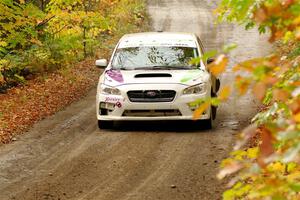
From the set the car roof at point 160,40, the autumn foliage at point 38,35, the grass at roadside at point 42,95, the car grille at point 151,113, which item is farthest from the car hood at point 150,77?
the autumn foliage at point 38,35

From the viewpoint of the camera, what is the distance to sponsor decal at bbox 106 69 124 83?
1101 cm

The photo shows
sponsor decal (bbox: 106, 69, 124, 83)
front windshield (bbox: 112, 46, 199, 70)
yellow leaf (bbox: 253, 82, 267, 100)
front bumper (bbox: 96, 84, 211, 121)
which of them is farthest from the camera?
front windshield (bbox: 112, 46, 199, 70)

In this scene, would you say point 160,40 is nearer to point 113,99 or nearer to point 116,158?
point 113,99

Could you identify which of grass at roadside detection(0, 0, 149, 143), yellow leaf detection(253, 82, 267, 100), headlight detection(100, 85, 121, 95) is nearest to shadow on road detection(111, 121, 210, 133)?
headlight detection(100, 85, 121, 95)

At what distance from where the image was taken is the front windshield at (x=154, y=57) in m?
11.5

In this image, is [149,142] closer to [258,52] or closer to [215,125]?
[215,125]

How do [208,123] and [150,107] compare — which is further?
[208,123]

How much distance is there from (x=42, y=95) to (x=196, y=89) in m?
5.72

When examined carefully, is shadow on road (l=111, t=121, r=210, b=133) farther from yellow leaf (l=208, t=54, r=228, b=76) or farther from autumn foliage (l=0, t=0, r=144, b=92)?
yellow leaf (l=208, t=54, r=228, b=76)

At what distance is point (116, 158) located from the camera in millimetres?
9172

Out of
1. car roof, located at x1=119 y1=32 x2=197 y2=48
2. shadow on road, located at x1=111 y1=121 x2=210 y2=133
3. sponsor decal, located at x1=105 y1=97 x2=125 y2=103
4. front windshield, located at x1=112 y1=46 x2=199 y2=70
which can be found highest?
car roof, located at x1=119 y1=32 x2=197 y2=48

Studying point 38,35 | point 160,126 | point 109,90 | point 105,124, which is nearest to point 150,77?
point 109,90

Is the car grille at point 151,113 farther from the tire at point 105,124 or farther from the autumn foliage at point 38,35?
the autumn foliage at point 38,35

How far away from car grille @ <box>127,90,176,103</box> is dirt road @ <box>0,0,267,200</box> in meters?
0.62
